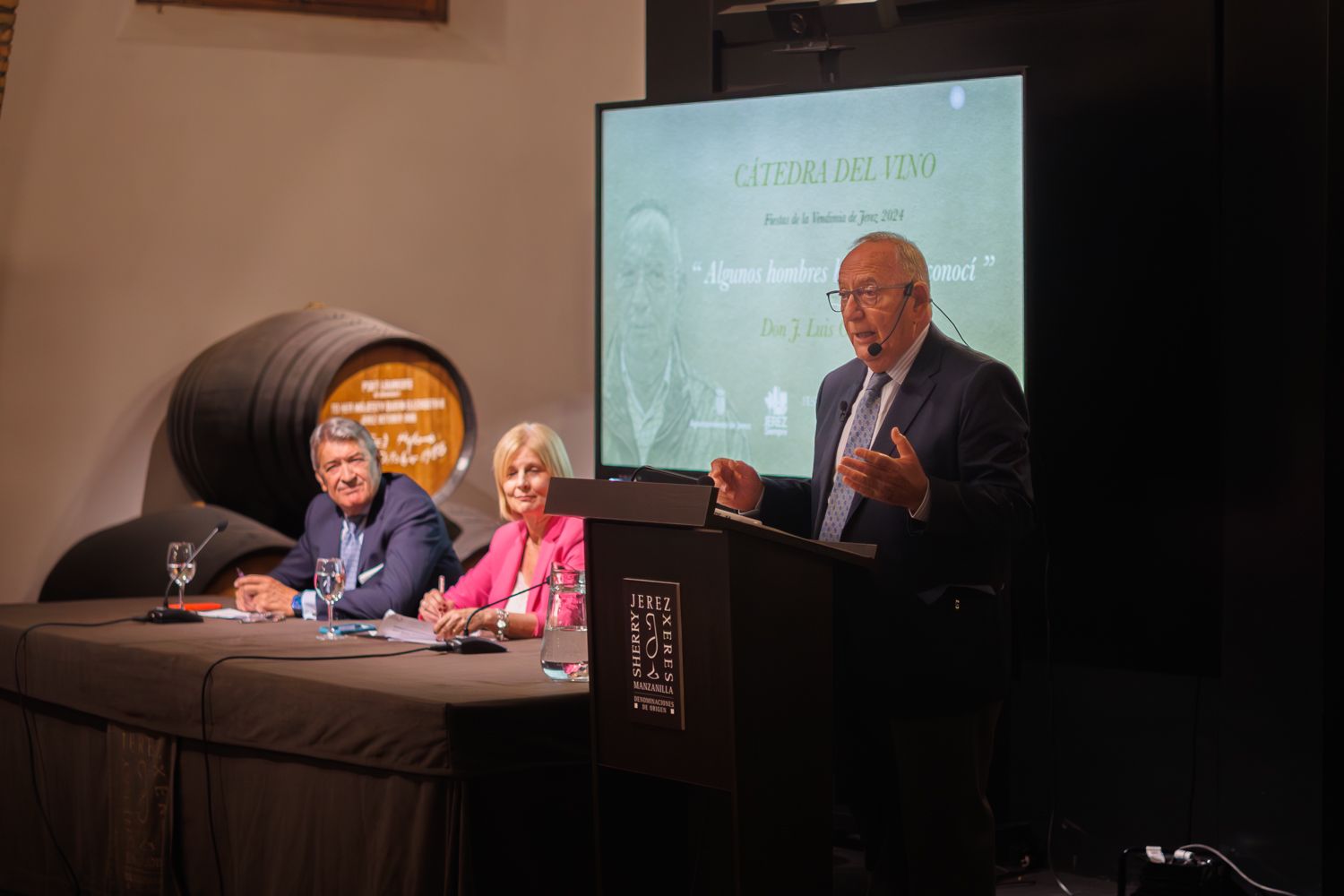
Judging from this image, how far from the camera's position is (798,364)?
374 cm

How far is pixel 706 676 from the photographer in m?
2.12

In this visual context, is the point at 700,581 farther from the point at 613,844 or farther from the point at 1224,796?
the point at 1224,796

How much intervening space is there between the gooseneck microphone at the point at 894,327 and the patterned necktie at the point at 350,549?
177 cm

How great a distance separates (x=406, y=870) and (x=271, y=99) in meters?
3.78

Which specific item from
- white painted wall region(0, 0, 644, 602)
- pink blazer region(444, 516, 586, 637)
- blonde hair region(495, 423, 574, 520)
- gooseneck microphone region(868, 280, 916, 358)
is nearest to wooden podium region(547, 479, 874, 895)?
gooseneck microphone region(868, 280, 916, 358)

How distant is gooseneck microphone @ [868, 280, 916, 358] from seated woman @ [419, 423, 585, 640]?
3.17 feet

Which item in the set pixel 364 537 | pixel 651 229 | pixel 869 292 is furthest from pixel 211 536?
pixel 869 292

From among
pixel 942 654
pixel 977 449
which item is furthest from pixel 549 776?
pixel 977 449

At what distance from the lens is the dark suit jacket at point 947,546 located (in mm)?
2713

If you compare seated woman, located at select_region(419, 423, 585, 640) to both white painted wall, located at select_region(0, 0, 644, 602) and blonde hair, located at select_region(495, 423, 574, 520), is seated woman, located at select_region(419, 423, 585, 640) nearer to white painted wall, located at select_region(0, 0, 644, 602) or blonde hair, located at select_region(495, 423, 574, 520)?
blonde hair, located at select_region(495, 423, 574, 520)

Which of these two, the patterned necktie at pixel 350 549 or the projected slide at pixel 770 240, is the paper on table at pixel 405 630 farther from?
the projected slide at pixel 770 240

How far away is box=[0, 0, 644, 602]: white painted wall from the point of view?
4961 mm

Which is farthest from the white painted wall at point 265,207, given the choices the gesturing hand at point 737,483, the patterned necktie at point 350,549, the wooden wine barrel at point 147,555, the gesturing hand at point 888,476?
the gesturing hand at point 888,476

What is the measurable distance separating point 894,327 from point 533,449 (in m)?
1.15
